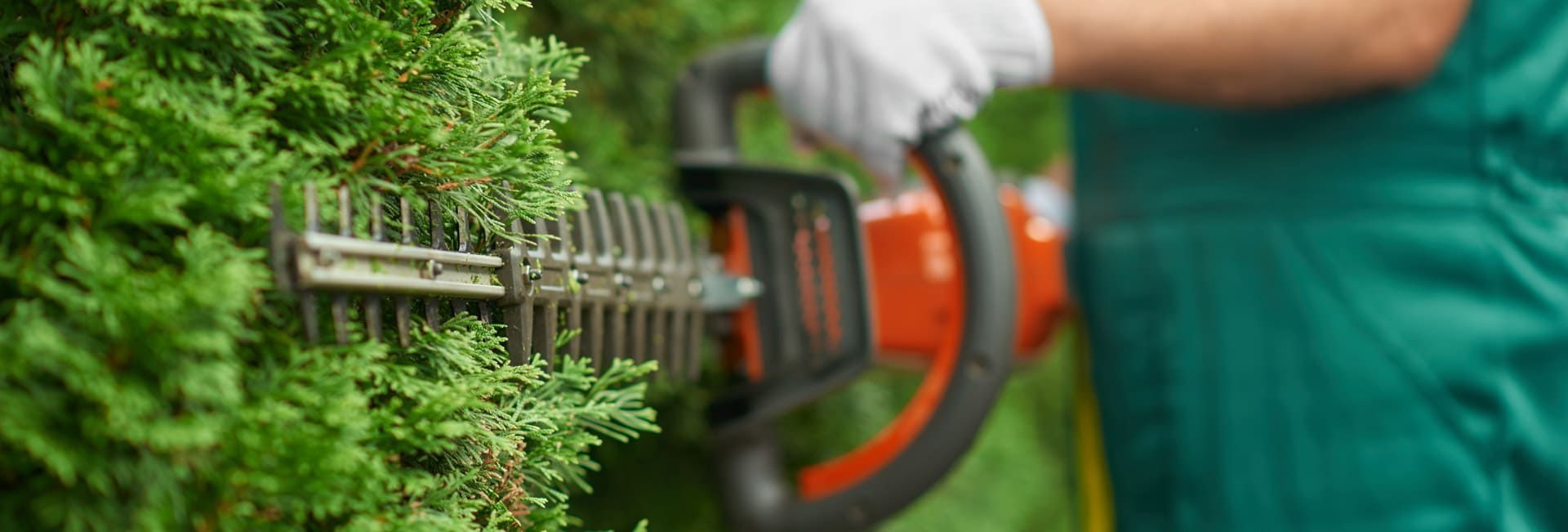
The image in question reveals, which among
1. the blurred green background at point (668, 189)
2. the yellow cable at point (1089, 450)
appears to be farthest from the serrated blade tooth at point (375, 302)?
the yellow cable at point (1089, 450)

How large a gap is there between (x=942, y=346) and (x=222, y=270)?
0.57 metres

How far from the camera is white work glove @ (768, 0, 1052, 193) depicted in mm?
656

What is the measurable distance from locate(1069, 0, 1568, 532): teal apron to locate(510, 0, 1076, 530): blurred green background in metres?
0.22

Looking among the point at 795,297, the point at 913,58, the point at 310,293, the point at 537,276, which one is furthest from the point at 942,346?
the point at 310,293

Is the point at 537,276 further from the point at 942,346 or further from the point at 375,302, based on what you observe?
the point at 942,346

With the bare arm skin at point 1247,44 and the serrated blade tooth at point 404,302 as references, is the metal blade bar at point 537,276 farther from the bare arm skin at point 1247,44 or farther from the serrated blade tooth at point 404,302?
the bare arm skin at point 1247,44

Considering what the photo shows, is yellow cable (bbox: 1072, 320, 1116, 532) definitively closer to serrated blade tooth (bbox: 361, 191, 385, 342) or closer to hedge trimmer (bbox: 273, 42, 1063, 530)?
hedge trimmer (bbox: 273, 42, 1063, 530)

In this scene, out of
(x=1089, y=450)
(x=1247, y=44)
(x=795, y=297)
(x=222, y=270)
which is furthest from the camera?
(x=1089, y=450)

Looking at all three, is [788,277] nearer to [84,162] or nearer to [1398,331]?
[1398,331]

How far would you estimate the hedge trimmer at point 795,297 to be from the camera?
58 cm

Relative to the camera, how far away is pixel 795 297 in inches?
30.3

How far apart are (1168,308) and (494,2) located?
0.61 m

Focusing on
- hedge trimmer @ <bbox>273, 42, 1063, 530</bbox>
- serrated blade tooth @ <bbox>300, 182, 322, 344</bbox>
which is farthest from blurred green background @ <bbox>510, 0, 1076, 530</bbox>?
serrated blade tooth @ <bbox>300, 182, 322, 344</bbox>

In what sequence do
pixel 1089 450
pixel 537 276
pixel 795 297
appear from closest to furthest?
pixel 537 276, pixel 795 297, pixel 1089 450
